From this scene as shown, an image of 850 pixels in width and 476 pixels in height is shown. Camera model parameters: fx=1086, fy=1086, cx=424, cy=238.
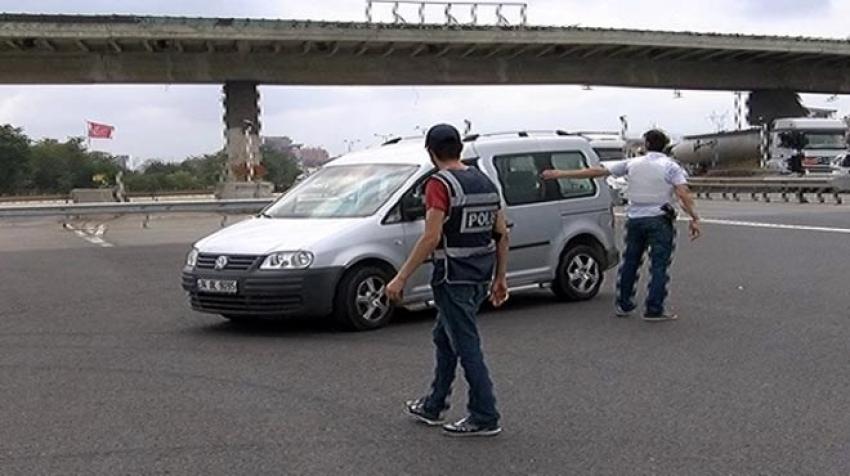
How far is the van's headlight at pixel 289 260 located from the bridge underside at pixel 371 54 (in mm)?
30909

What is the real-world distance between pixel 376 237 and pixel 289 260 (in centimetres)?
86

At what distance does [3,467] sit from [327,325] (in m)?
4.61

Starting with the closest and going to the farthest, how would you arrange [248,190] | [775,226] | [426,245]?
1. [426,245]
2. [775,226]
3. [248,190]

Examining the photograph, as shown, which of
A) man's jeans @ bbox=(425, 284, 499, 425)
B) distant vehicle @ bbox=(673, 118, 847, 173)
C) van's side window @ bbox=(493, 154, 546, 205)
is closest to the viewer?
man's jeans @ bbox=(425, 284, 499, 425)

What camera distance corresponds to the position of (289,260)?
9250 millimetres

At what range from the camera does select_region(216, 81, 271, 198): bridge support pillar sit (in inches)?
1640

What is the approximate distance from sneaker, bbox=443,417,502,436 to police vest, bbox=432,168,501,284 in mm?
786

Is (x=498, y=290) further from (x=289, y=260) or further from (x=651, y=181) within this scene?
(x=651, y=181)

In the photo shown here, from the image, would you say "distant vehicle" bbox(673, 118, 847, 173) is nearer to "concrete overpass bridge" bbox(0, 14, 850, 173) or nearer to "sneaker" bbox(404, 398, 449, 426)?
"concrete overpass bridge" bbox(0, 14, 850, 173)

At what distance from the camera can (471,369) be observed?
19.4ft

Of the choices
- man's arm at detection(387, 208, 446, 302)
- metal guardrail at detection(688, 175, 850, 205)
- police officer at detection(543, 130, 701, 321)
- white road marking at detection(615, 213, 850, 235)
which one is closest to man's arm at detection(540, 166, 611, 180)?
police officer at detection(543, 130, 701, 321)

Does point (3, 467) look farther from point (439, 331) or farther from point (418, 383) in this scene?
point (418, 383)

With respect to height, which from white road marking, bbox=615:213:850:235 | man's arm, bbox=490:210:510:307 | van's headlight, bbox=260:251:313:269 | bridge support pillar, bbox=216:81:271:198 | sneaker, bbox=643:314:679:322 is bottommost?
sneaker, bbox=643:314:679:322

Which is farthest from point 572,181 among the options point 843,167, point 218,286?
point 843,167
